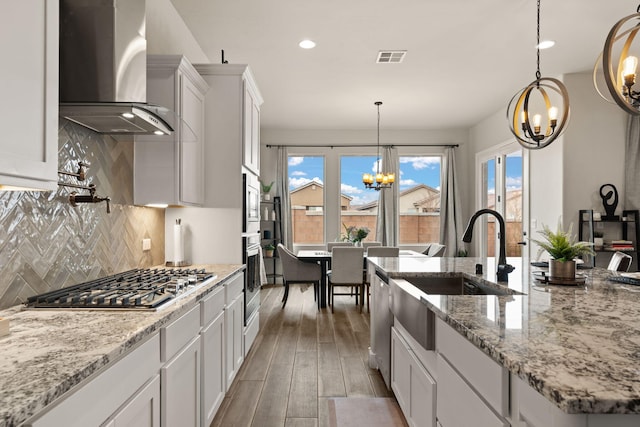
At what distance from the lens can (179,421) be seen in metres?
1.66

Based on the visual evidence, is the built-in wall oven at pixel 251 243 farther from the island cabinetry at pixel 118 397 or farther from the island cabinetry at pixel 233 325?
the island cabinetry at pixel 118 397

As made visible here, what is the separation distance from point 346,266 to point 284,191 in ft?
9.81

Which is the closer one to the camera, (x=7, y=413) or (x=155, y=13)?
(x=7, y=413)

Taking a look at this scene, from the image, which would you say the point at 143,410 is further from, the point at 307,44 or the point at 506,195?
the point at 506,195

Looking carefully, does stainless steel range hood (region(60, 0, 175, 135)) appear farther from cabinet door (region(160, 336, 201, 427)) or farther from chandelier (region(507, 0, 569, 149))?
chandelier (region(507, 0, 569, 149))

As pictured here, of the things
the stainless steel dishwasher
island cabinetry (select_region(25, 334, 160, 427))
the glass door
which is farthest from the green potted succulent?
island cabinetry (select_region(25, 334, 160, 427))

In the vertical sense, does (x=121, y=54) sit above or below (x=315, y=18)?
below

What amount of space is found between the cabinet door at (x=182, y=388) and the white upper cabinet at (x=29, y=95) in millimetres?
819

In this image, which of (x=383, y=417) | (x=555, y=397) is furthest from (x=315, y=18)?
(x=555, y=397)

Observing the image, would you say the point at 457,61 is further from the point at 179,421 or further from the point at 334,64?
the point at 179,421

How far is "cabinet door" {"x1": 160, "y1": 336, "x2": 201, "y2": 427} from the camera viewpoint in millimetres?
1504

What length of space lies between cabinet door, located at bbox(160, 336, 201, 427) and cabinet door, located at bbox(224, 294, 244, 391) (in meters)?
0.64

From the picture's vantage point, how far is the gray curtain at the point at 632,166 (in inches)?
186

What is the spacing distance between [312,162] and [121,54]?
605 cm
